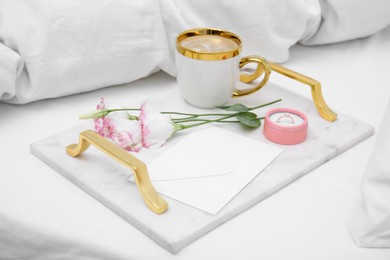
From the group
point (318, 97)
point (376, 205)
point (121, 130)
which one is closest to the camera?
point (376, 205)

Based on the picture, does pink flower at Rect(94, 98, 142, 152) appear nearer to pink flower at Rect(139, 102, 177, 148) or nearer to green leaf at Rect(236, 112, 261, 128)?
pink flower at Rect(139, 102, 177, 148)

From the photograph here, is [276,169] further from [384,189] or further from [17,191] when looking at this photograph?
[17,191]

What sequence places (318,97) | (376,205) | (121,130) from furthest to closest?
(318,97)
(121,130)
(376,205)

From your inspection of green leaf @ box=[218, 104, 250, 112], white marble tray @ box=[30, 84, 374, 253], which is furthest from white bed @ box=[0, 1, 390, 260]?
green leaf @ box=[218, 104, 250, 112]

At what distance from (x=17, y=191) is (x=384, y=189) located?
0.35 m

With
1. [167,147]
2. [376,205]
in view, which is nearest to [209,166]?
[167,147]

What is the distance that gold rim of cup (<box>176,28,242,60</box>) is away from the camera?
27.0 inches

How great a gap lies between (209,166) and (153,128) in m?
0.08

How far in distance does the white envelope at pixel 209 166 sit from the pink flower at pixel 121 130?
0.11 ft

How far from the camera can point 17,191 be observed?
58 cm

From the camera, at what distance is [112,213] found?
0.55 m

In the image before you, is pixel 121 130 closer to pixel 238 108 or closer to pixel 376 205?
pixel 238 108

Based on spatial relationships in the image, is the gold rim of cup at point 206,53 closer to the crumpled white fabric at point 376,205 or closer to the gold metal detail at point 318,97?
the gold metal detail at point 318,97

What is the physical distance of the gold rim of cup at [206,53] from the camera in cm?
69
